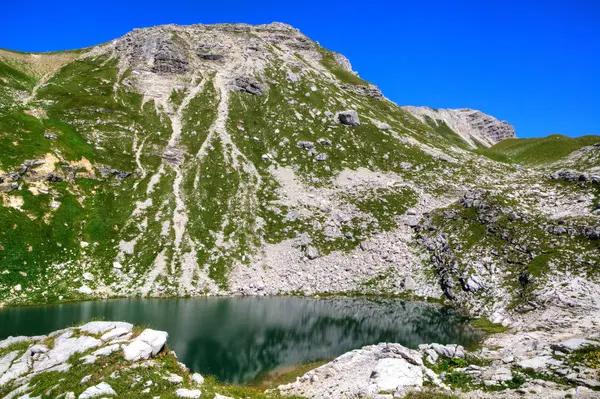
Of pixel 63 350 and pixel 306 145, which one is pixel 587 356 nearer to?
pixel 63 350

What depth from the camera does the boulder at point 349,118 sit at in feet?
465

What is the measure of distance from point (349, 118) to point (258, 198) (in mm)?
55556

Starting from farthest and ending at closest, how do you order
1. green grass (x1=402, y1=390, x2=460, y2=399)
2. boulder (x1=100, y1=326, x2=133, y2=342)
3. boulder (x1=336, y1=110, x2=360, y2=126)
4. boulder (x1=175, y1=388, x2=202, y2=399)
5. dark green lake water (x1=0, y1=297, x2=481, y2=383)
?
1. boulder (x1=336, y1=110, x2=360, y2=126)
2. dark green lake water (x1=0, y1=297, x2=481, y2=383)
3. boulder (x1=100, y1=326, x2=133, y2=342)
4. green grass (x1=402, y1=390, x2=460, y2=399)
5. boulder (x1=175, y1=388, x2=202, y2=399)

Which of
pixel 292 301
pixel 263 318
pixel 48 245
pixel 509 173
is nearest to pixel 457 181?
pixel 509 173

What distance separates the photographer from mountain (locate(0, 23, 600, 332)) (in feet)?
237

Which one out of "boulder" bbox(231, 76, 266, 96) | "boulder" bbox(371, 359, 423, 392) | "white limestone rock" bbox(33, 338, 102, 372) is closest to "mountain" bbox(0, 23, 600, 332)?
"boulder" bbox(231, 76, 266, 96)

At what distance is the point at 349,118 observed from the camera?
466ft

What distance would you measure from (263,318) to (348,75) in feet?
508

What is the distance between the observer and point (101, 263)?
7931 cm

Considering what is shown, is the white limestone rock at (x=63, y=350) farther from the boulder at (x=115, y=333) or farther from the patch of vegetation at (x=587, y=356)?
the patch of vegetation at (x=587, y=356)

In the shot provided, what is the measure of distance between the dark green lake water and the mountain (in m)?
6.22

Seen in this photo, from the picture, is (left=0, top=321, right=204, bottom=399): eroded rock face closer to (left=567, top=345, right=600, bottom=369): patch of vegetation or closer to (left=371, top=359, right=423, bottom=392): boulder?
(left=371, top=359, right=423, bottom=392): boulder

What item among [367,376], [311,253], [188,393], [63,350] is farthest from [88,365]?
[311,253]

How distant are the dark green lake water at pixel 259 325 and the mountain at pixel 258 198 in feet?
20.4
